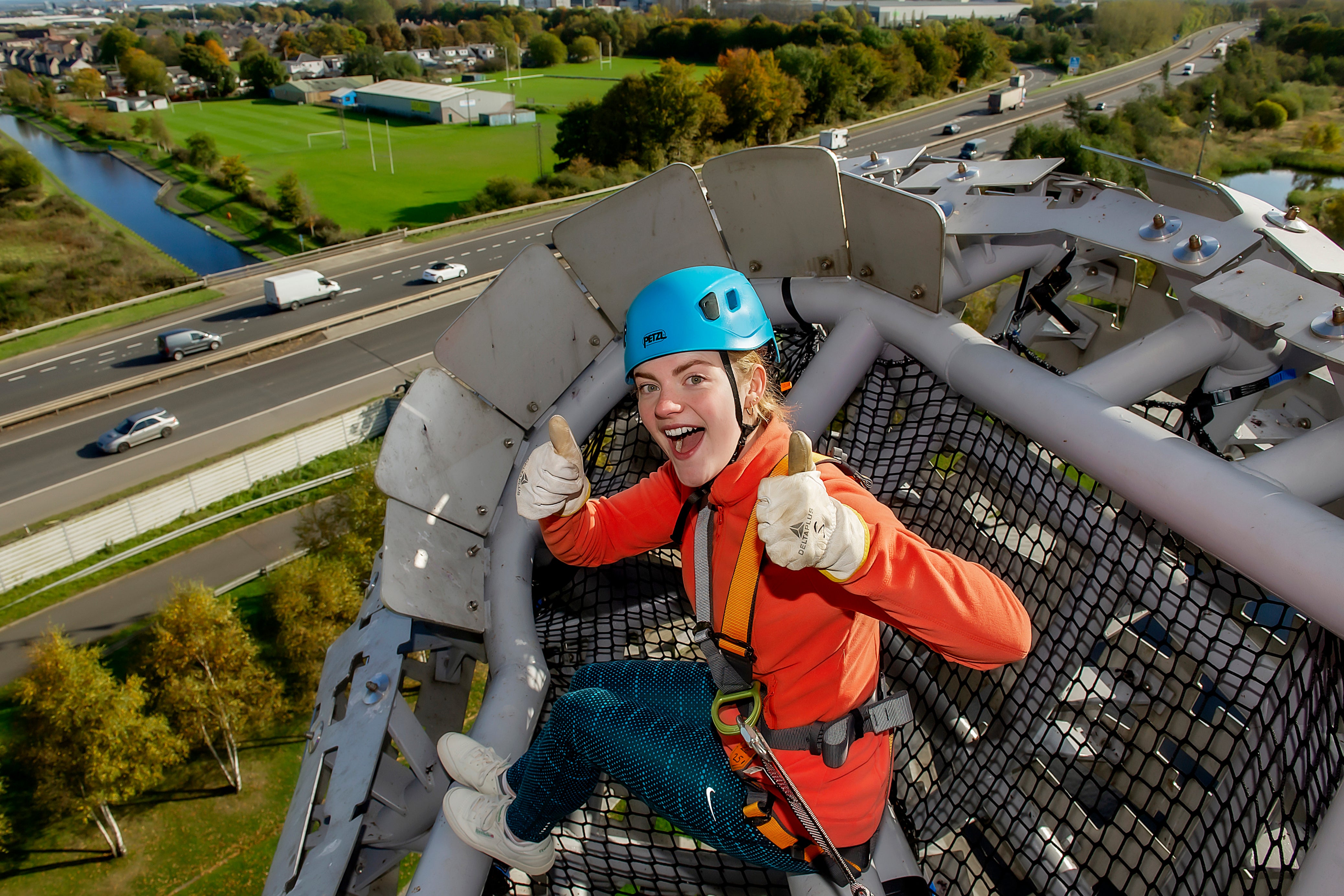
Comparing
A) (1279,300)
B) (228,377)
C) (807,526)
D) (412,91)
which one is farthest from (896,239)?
(412,91)

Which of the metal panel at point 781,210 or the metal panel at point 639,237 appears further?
the metal panel at point 639,237

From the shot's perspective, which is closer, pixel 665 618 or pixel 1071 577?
pixel 1071 577

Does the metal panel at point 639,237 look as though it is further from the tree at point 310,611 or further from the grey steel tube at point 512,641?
the tree at point 310,611

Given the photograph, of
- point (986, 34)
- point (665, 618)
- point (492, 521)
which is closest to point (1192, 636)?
point (665, 618)

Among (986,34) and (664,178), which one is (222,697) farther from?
(986,34)

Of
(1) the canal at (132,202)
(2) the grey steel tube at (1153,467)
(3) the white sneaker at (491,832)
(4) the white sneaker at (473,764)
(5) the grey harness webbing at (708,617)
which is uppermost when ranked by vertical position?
(2) the grey steel tube at (1153,467)

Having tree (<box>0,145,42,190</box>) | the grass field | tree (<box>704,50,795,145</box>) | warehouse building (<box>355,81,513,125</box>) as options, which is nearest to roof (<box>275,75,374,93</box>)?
the grass field

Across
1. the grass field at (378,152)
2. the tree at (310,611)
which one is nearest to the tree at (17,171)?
the grass field at (378,152)

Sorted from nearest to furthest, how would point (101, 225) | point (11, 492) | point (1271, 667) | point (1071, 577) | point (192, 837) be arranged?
point (1271, 667) < point (1071, 577) < point (192, 837) < point (11, 492) < point (101, 225)
